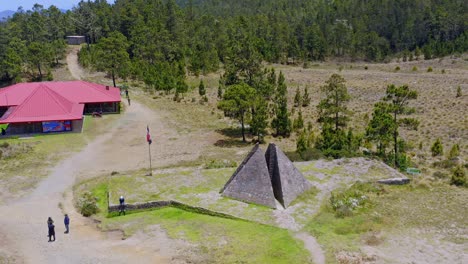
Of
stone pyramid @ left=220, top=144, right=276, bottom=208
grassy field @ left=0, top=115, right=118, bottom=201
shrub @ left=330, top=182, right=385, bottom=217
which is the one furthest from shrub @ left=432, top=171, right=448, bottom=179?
grassy field @ left=0, top=115, right=118, bottom=201

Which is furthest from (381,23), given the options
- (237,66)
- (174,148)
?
(174,148)

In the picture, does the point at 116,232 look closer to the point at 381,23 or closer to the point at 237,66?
the point at 237,66

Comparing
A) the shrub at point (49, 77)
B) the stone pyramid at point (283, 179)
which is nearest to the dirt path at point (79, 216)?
the stone pyramid at point (283, 179)

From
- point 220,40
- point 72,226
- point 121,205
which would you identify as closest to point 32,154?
point 72,226

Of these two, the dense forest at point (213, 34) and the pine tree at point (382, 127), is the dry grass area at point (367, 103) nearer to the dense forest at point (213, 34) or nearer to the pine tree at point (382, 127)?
the pine tree at point (382, 127)

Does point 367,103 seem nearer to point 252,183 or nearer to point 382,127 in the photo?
point 382,127

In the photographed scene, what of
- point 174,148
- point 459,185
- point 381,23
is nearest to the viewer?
point 459,185
